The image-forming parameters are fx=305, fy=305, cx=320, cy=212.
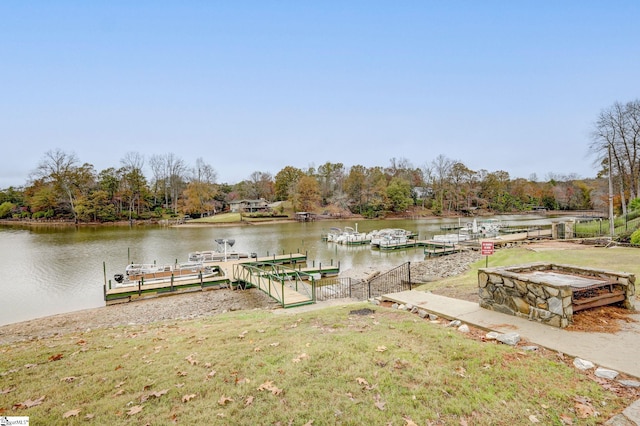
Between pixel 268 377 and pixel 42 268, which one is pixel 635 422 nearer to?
pixel 268 377

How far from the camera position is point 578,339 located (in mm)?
4727

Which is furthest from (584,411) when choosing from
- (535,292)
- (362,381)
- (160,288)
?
(160,288)

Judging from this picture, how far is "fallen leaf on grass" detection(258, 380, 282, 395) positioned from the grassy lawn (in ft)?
0.04

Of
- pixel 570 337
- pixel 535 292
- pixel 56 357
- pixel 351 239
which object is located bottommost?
pixel 351 239

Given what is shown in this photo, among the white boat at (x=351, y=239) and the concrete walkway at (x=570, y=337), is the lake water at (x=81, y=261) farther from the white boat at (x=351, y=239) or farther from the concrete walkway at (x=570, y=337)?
the concrete walkway at (x=570, y=337)

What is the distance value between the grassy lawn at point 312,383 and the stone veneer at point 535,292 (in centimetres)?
137

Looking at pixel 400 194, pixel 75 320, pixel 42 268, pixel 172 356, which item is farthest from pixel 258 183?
pixel 172 356

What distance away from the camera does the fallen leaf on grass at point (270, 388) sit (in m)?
3.54

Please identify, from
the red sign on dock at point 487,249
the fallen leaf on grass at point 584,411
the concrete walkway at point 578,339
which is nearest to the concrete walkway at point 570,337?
the concrete walkway at point 578,339

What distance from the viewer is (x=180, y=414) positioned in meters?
3.25

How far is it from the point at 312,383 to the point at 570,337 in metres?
4.20

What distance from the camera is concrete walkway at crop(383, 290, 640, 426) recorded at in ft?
12.6

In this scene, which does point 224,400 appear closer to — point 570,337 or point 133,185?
point 570,337

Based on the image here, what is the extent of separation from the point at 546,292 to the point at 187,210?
7241 centimetres
